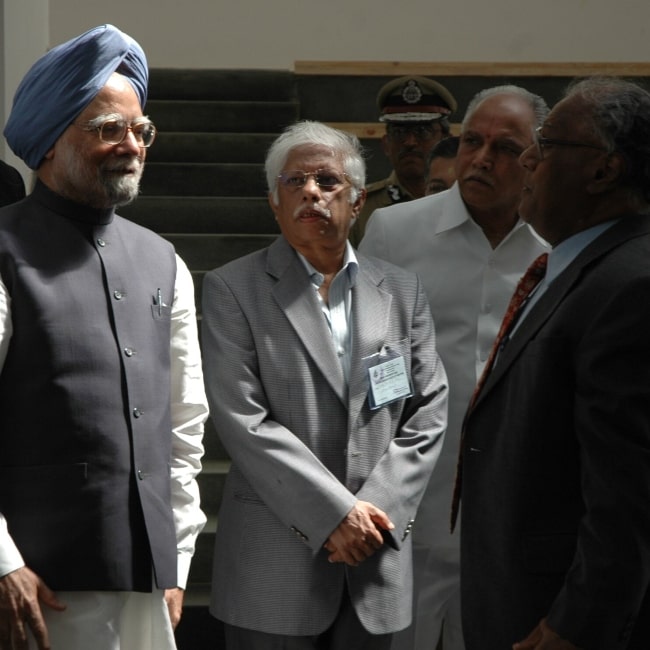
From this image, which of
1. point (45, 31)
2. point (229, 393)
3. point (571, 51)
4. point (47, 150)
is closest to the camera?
point (47, 150)

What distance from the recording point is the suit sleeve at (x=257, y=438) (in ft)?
7.97

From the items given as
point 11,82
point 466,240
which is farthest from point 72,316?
point 11,82

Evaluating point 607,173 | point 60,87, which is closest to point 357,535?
point 607,173

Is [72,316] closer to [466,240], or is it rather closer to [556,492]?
[556,492]

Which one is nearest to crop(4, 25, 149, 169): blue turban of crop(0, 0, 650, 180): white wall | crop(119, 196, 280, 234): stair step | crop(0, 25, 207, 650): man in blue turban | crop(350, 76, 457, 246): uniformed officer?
crop(0, 25, 207, 650): man in blue turban

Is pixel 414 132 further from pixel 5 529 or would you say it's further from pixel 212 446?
pixel 5 529

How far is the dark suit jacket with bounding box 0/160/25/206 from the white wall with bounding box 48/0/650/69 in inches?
150

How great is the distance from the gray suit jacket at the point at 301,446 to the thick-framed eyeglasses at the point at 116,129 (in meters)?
0.54

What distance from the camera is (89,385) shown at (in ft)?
6.66

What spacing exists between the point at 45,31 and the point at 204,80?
850 millimetres

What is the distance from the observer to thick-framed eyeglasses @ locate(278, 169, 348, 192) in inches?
106

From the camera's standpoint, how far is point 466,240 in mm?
2879

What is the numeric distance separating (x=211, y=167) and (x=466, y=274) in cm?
272

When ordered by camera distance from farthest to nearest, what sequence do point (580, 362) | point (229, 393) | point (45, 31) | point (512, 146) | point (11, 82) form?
point (45, 31) → point (11, 82) → point (512, 146) → point (229, 393) → point (580, 362)
